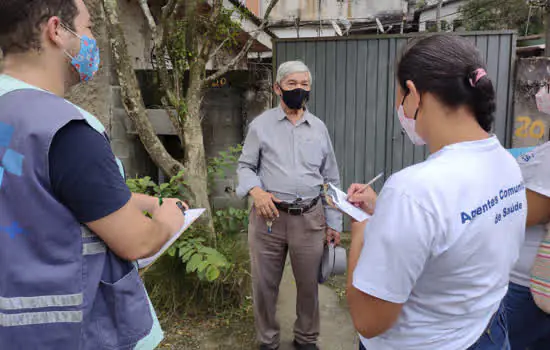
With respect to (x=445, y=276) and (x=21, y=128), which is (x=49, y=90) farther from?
(x=445, y=276)

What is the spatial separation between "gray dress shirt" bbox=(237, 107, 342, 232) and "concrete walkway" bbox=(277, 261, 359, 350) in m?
0.90

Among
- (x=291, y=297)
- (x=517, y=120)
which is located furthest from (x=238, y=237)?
(x=517, y=120)

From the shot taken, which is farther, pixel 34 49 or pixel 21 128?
pixel 34 49

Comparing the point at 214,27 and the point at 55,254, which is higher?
the point at 214,27

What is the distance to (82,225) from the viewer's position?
105 centimetres

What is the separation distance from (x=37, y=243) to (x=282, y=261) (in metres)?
1.92

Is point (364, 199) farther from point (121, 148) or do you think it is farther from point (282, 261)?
point (121, 148)

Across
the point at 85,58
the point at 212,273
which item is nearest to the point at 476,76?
the point at 85,58

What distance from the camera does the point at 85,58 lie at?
1.20 metres

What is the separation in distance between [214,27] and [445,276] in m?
3.04

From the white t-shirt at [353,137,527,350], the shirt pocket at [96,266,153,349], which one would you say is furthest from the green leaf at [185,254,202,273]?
the white t-shirt at [353,137,527,350]

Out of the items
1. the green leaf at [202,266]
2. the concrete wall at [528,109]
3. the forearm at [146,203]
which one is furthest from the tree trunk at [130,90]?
the concrete wall at [528,109]

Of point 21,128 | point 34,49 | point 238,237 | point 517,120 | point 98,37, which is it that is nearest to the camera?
point 21,128

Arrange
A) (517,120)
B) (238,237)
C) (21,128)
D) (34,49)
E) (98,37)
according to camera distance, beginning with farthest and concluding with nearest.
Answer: (517,120) < (238,237) < (98,37) < (34,49) < (21,128)
